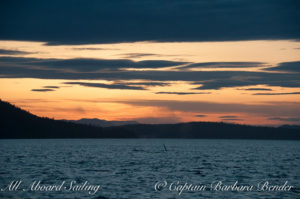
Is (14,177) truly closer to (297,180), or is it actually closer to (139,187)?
(139,187)

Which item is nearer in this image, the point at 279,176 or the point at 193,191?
the point at 193,191

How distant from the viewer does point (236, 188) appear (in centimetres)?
5522

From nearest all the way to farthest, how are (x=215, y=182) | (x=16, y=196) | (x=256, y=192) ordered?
(x=16, y=196), (x=256, y=192), (x=215, y=182)

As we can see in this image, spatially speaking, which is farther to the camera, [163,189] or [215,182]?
[215,182]

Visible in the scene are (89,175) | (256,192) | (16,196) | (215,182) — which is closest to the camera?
(16,196)

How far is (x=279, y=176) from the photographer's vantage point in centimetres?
7031

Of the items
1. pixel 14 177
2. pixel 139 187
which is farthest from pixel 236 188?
pixel 14 177

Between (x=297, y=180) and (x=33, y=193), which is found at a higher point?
(x=33, y=193)

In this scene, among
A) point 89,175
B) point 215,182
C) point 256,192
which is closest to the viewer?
point 256,192

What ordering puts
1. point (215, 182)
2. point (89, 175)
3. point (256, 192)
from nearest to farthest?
point (256, 192), point (215, 182), point (89, 175)

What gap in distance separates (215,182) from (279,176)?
13539 millimetres

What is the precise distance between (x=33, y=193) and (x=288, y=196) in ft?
85.9

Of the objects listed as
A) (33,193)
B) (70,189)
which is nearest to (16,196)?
(33,193)

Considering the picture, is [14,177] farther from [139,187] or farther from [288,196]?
[288,196]
